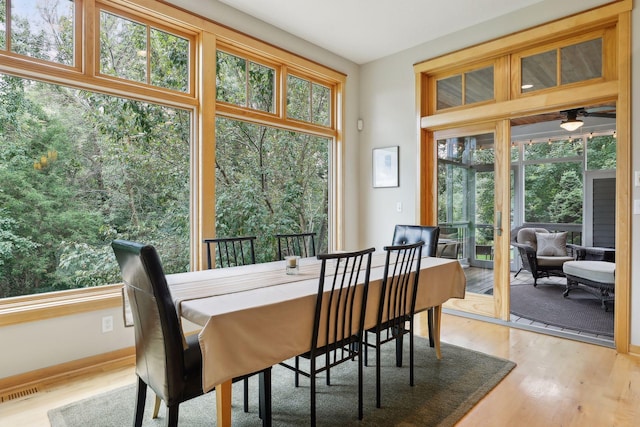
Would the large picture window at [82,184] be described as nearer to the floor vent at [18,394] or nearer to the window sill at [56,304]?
the window sill at [56,304]

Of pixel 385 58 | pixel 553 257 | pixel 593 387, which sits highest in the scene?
pixel 385 58

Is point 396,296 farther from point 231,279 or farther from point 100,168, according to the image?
point 100,168

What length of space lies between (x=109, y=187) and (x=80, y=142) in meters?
0.38

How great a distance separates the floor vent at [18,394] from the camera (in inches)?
85.3

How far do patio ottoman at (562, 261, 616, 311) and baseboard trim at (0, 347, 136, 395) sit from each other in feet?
16.2

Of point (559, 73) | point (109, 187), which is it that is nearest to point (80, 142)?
point (109, 187)

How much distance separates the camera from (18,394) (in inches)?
87.2

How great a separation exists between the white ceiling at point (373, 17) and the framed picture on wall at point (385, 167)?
4.03 feet

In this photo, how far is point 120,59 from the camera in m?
2.79

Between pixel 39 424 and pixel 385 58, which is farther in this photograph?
pixel 385 58

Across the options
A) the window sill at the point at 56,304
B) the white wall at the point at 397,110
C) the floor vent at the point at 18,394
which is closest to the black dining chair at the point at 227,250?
the window sill at the point at 56,304

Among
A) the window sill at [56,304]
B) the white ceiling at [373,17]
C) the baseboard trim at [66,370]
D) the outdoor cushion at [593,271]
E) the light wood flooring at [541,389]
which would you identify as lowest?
the light wood flooring at [541,389]

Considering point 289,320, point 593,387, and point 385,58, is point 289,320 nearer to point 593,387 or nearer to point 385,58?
point 593,387

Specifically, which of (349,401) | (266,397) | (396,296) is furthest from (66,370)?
(396,296)
